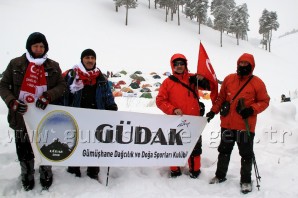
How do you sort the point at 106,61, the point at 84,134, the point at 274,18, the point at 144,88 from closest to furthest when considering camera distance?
the point at 84,134, the point at 144,88, the point at 106,61, the point at 274,18

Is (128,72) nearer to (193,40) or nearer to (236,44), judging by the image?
Result: (193,40)

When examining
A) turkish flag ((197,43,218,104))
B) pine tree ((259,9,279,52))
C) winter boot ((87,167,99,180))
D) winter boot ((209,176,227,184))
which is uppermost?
pine tree ((259,9,279,52))

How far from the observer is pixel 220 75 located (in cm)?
3056

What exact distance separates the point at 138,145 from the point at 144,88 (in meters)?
15.0

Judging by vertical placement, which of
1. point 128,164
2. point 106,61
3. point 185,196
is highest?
point 106,61

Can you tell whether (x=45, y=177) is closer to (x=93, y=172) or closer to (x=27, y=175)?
(x=27, y=175)

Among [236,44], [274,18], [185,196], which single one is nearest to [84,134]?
[185,196]

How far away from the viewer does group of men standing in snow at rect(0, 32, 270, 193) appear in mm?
3816

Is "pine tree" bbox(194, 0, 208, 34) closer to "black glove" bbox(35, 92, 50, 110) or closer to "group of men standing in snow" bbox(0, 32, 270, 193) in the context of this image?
"group of men standing in snow" bbox(0, 32, 270, 193)

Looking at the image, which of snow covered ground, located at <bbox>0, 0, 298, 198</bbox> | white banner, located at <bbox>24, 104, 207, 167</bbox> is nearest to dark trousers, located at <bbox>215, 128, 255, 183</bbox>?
snow covered ground, located at <bbox>0, 0, 298, 198</bbox>

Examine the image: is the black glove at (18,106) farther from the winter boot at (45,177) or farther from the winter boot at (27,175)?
the winter boot at (45,177)

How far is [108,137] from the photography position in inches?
171

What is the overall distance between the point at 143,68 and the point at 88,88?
24182 millimetres

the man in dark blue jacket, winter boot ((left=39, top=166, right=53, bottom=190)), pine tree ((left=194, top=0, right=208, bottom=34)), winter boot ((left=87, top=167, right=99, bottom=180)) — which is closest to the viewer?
winter boot ((left=39, top=166, right=53, bottom=190))
